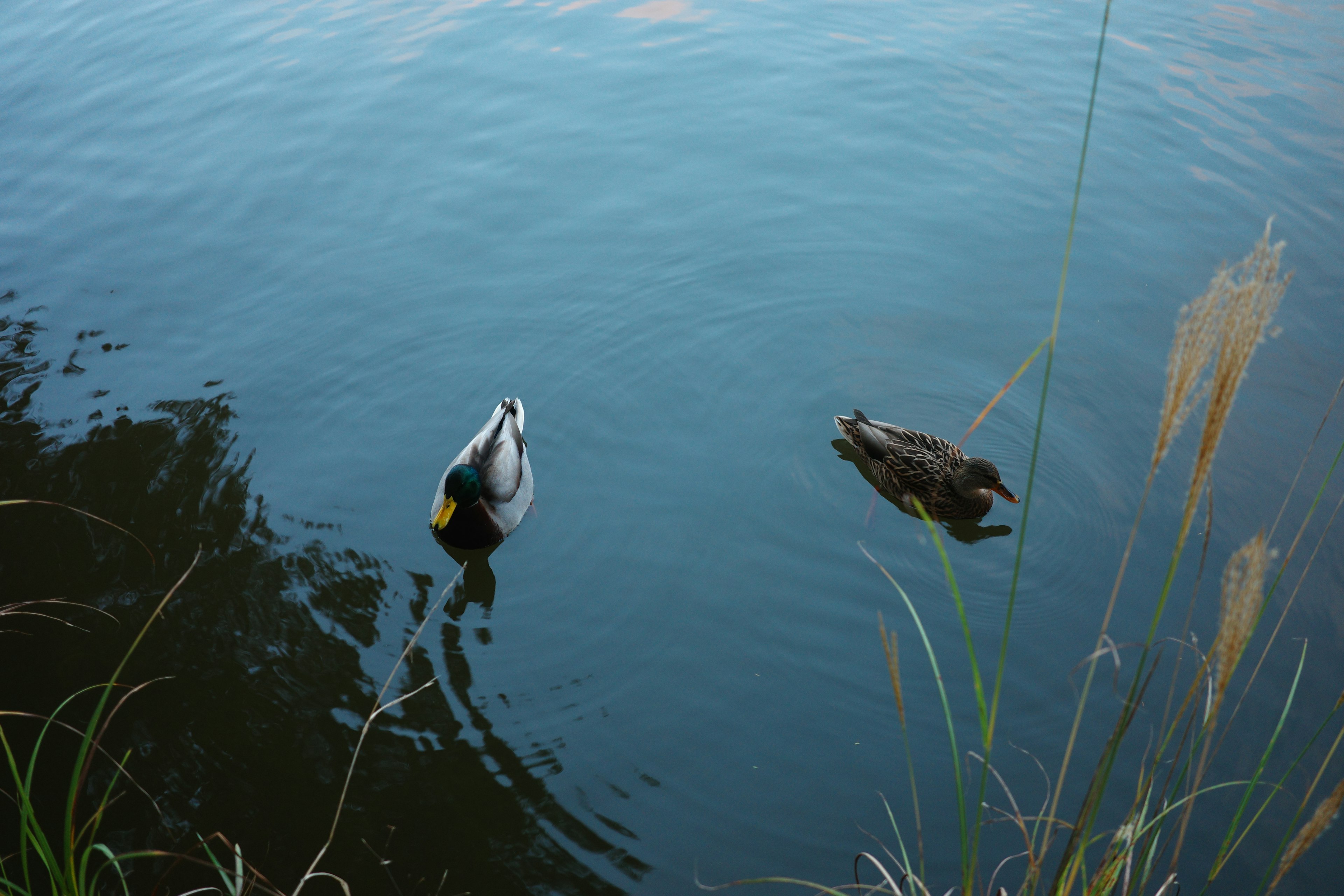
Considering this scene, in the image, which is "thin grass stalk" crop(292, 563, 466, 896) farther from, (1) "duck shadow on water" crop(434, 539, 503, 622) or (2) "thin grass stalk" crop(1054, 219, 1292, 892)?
(2) "thin grass stalk" crop(1054, 219, 1292, 892)

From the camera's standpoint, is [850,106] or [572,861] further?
[850,106]

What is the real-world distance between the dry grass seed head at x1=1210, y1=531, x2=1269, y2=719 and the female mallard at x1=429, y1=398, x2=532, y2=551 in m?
3.48

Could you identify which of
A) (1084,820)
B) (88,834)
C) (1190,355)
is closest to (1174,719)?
(1084,820)

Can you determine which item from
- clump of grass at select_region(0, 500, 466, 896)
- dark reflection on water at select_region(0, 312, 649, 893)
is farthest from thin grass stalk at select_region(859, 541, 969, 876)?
clump of grass at select_region(0, 500, 466, 896)

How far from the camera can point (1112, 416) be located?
15.8 feet

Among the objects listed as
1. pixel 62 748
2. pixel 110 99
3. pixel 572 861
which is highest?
pixel 110 99

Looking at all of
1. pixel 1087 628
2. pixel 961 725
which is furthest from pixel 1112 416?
pixel 961 725

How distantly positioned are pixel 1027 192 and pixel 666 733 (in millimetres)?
5164

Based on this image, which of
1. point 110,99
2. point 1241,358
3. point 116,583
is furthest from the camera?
point 110,99

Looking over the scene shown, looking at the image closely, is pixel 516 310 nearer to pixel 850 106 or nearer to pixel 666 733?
pixel 666 733

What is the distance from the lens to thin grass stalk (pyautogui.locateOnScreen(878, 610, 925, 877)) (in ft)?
6.03

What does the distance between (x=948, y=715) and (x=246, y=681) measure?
3144 mm

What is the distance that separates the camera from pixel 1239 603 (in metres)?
1.51

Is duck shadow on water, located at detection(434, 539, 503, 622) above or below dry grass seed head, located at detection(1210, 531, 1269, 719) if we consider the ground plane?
below
